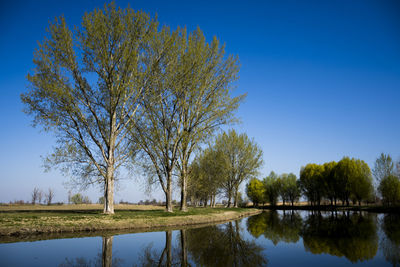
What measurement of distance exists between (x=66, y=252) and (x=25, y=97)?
1531 cm

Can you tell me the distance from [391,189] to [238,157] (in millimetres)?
27125

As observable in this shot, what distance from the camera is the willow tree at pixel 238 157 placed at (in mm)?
47375

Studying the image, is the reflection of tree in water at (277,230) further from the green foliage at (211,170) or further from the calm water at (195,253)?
the green foliage at (211,170)

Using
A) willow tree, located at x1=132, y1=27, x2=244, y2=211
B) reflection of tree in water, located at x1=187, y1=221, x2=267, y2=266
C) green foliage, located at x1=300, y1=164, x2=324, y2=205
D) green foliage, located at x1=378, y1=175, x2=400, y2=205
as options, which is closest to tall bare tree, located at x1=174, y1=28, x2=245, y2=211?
willow tree, located at x1=132, y1=27, x2=244, y2=211

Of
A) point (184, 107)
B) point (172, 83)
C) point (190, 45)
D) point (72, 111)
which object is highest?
point (190, 45)

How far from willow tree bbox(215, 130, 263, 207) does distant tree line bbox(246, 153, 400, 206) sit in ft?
74.8

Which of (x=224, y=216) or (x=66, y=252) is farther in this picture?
(x=224, y=216)

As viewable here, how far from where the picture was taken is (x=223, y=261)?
771 cm

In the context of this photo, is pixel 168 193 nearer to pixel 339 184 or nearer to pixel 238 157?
pixel 238 157

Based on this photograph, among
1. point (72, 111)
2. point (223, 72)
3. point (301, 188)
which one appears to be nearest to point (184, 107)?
point (223, 72)

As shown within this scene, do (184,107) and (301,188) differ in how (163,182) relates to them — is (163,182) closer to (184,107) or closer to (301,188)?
(184,107)

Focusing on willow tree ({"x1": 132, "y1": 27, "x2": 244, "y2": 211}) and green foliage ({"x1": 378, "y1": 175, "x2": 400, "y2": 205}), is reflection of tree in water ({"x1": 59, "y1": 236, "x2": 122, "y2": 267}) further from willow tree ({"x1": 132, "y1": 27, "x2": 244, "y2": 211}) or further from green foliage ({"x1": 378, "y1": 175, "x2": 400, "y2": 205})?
green foliage ({"x1": 378, "y1": 175, "x2": 400, "y2": 205})

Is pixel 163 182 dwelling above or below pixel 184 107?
below

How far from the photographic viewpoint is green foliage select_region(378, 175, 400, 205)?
4359cm
